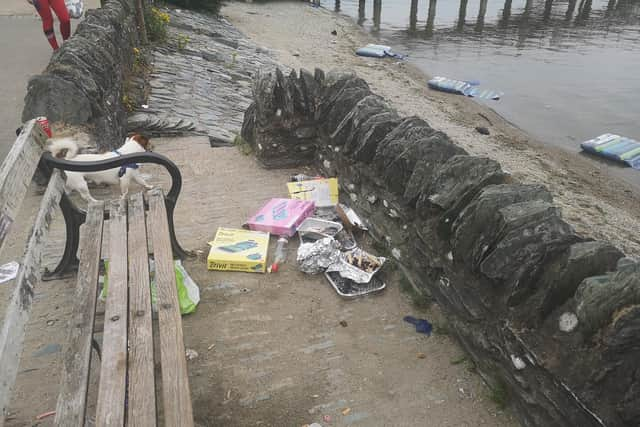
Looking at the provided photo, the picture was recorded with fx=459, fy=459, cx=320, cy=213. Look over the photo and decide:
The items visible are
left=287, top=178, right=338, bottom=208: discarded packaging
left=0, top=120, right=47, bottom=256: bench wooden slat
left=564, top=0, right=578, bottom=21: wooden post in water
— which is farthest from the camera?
left=564, top=0, right=578, bottom=21: wooden post in water

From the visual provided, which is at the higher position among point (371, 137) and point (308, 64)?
point (371, 137)

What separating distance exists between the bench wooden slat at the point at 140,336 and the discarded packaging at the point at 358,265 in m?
1.46

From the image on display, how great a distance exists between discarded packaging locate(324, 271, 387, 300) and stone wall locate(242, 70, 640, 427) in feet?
0.81

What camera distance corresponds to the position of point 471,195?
2.92 metres

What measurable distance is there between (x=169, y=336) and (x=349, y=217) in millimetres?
2455

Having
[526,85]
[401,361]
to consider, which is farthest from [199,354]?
[526,85]

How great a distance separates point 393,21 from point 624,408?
108ft

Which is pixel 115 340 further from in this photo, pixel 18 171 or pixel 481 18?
pixel 481 18

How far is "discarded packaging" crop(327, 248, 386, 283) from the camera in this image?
3.59m

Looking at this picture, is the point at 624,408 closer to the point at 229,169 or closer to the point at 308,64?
the point at 229,169

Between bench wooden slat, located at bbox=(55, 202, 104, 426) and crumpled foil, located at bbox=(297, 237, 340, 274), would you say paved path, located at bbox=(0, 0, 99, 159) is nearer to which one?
bench wooden slat, located at bbox=(55, 202, 104, 426)

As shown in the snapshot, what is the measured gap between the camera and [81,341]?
2.21 metres

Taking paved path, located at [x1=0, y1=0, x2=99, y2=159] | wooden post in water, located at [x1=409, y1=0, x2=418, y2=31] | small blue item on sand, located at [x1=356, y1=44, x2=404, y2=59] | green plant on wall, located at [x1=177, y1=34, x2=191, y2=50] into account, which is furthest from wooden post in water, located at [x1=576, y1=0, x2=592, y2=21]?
paved path, located at [x1=0, y1=0, x2=99, y2=159]

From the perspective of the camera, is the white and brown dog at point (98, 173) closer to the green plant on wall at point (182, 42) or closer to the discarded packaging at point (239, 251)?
the discarded packaging at point (239, 251)
